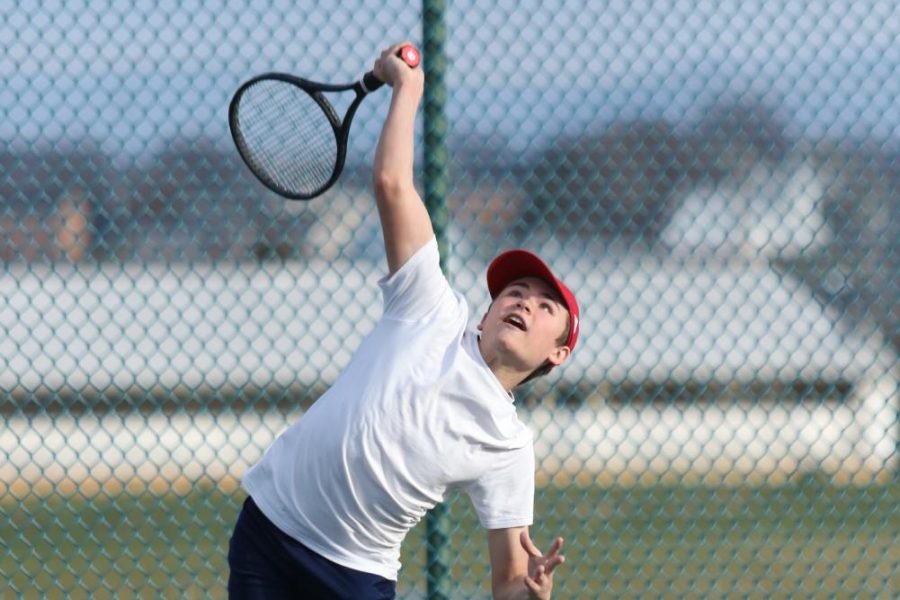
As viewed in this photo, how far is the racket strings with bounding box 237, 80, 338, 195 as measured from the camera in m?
3.55

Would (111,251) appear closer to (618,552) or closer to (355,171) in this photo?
(355,171)

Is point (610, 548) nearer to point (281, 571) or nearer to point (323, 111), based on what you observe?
point (323, 111)

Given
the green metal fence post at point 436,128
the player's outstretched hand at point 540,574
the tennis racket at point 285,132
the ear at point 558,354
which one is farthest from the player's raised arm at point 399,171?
the green metal fence post at point 436,128

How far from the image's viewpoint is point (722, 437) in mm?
10523

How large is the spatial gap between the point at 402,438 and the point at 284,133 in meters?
0.97

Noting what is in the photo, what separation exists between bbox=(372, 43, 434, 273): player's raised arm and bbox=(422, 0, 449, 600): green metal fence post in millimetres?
1444

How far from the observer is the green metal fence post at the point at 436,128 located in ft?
14.5

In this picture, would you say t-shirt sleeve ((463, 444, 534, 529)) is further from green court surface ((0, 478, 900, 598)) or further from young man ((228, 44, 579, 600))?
green court surface ((0, 478, 900, 598))

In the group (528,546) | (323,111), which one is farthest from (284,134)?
(528,546)

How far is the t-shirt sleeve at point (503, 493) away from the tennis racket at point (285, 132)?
82cm

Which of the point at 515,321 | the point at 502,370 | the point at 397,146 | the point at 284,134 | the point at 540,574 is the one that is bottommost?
the point at 540,574

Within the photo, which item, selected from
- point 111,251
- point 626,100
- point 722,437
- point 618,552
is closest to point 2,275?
point 111,251

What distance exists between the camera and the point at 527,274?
127 inches

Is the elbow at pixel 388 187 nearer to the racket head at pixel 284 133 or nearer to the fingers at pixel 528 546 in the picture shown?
the racket head at pixel 284 133
